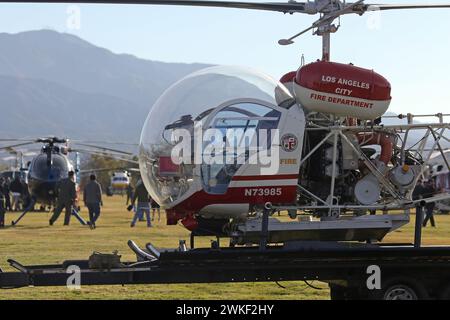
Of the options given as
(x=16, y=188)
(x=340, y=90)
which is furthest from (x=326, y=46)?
(x=16, y=188)

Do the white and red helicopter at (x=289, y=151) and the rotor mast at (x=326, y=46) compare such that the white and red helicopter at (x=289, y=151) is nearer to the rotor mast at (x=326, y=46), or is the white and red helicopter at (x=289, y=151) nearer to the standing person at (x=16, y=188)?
the rotor mast at (x=326, y=46)

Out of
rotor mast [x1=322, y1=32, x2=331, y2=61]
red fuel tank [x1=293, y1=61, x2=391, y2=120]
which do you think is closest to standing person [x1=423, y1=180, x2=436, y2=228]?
red fuel tank [x1=293, y1=61, x2=391, y2=120]

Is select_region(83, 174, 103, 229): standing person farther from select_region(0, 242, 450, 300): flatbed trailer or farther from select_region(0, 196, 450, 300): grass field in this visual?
select_region(0, 242, 450, 300): flatbed trailer

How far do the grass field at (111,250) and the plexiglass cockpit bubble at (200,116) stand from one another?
199 centimetres

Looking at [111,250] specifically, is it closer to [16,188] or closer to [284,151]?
[284,151]

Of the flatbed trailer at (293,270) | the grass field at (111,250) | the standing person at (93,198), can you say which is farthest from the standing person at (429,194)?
the standing person at (93,198)

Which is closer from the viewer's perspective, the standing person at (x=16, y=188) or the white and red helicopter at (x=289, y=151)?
the white and red helicopter at (x=289, y=151)

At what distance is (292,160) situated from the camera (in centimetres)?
805

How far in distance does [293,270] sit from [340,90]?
2153 mm

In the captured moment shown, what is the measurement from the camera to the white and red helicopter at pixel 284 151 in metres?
7.97

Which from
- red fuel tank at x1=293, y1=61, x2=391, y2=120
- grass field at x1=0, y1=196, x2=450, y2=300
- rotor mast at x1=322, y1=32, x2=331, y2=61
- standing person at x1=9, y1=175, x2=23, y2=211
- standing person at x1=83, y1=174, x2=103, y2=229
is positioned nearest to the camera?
red fuel tank at x1=293, y1=61, x2=391, y2=120

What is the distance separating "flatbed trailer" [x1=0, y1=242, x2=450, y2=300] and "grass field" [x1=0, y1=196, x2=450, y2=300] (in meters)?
2.10

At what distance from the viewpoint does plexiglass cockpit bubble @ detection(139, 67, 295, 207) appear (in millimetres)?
7980

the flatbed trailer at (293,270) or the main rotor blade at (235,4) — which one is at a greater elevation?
the main rotor blade at (235,4)
